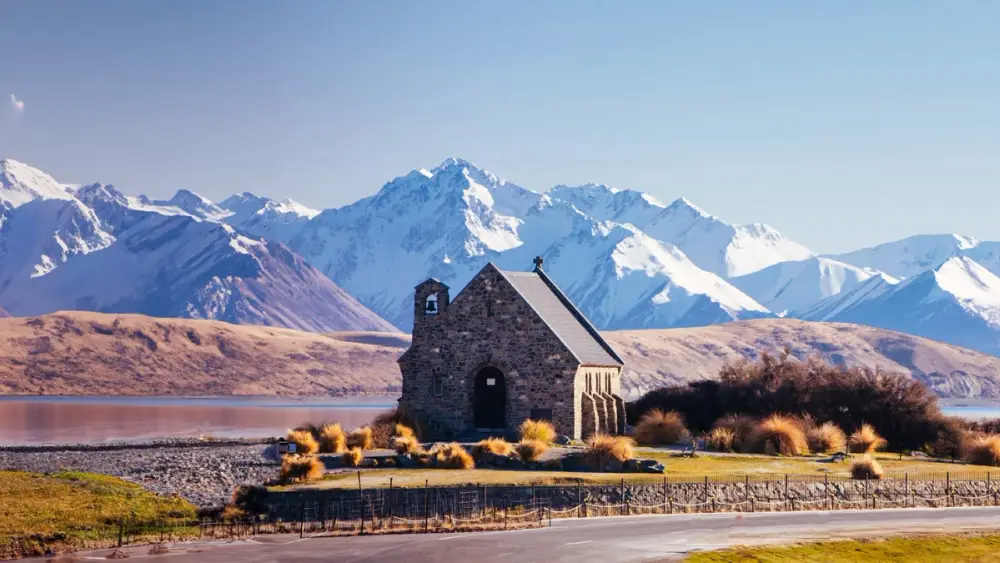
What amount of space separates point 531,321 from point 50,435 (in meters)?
36.5

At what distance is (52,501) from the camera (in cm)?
4609

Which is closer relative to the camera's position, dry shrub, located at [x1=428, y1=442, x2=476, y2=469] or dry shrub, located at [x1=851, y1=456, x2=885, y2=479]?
dry shrub, located at [x1=428, y1=442, x2=476, y2=469]

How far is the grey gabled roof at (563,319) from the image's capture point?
70.2 meters

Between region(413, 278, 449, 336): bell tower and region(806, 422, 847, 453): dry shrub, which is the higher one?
region(413, 278, 449, 336): bell tower

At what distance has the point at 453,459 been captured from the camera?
53.4m

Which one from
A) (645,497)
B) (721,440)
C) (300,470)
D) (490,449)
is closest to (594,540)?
(645,497)

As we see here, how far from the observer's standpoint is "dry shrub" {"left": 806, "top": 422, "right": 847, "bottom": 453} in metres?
67.4

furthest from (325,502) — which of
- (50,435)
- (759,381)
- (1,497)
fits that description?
(50,435)

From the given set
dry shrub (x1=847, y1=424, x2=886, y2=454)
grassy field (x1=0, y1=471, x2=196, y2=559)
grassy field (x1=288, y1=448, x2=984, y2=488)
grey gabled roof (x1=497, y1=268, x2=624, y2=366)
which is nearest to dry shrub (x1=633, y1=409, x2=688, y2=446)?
grey gabled roof (x1=497, y1=268, x2=624, y2=366)

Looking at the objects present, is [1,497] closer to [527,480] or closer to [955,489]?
[527,480]

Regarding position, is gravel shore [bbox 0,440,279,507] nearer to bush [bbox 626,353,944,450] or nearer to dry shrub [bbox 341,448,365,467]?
dry shrub [bbox 341,448,365,467]

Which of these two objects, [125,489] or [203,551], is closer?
[203,551]

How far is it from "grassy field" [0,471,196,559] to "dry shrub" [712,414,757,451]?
95.0 ft

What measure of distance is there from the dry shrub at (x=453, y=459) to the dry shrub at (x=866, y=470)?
14.8 meters
